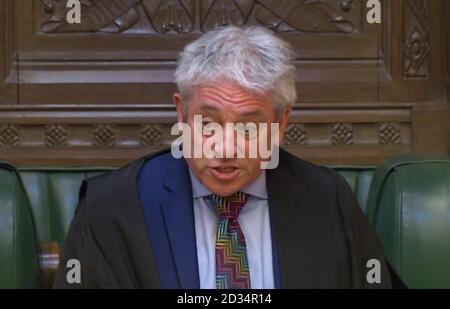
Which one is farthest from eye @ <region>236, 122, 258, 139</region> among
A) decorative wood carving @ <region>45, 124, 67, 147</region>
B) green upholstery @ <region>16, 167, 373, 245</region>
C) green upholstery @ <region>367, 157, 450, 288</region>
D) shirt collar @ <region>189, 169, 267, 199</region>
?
decorative wood carving @ <region>45, 124, 67, 147</region>

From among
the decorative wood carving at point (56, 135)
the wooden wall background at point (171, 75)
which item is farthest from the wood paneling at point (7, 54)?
the decorative wood carving at point (56, 135)

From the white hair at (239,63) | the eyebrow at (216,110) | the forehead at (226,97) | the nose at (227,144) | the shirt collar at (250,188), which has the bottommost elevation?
the shirt collar at (250,188)

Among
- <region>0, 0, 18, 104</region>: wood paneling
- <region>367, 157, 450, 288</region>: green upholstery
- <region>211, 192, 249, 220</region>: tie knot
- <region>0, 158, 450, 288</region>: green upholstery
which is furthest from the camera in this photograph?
<region>0, 0, 18, 104</region>: wood paneling

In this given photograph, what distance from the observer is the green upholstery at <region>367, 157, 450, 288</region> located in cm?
257

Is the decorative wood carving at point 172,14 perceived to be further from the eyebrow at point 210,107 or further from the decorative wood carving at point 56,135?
the eyebrow at point 210,107

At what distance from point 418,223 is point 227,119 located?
2.01 feet

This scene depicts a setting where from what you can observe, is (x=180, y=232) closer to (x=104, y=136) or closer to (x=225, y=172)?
(x=225, y=172)

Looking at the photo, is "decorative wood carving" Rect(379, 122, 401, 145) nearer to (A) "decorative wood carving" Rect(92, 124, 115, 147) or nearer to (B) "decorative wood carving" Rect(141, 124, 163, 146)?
(B) "decorative wood carving" Rect(141, 124, 163, 146)

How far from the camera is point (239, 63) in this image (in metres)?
2.23

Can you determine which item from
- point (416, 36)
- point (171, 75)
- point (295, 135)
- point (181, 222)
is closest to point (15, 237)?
point (181, 222)

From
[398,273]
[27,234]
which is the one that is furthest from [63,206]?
[398,273]

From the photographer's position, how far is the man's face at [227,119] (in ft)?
7.32

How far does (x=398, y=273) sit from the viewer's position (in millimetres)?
2541
